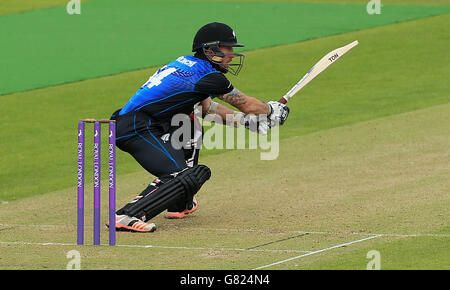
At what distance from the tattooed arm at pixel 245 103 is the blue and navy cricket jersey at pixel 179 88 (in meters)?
0.20

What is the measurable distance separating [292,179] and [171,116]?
2.53m

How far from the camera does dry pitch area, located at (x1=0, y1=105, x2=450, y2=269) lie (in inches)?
324

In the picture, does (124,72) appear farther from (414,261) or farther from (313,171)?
(414,261)

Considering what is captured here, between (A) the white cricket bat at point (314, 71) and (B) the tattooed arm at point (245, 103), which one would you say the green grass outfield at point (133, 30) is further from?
(B) the tattooed arm at point (245, 103)

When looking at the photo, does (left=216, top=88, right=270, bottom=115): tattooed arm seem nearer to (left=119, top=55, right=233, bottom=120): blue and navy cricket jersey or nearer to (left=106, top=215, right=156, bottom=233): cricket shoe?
(left=119, top=55, right=233, bottom=120): blue and navy cricket jersey

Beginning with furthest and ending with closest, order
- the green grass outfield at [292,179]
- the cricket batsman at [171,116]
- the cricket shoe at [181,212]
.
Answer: the cricket shoe at [181,212], the cricket batsman at [171,116], the green grass outfield at [292,179]

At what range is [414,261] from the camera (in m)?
7.96

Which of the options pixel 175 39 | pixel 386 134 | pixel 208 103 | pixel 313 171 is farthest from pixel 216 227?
pixel 175 39

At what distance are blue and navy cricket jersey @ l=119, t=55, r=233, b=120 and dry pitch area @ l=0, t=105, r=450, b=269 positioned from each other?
115 centimetres

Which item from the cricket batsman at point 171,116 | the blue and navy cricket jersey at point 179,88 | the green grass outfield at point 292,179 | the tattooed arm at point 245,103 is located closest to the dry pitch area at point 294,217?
the green grass outfield at point 292,179

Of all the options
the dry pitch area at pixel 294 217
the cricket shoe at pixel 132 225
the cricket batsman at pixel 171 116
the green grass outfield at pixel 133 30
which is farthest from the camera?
the green grass outfield at pixel 133 30

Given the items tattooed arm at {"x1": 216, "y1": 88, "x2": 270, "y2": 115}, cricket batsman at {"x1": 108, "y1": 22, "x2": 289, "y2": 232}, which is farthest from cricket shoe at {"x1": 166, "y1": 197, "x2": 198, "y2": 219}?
tattooed arm at {"x1": 216, "y1": 88, "x2": 270, "y2": 115}

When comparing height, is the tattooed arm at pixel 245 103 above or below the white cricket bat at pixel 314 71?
below

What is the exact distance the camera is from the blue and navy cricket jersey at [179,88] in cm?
965
